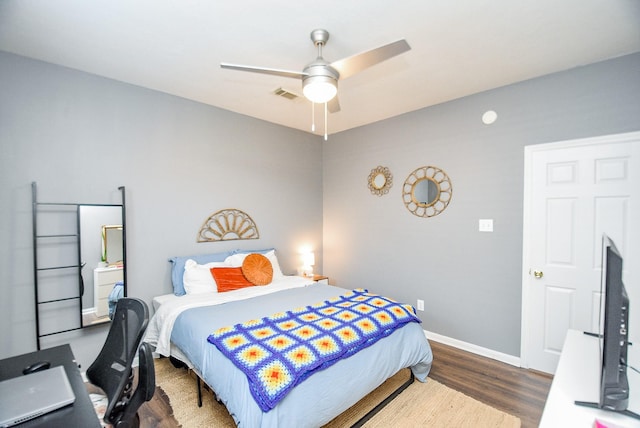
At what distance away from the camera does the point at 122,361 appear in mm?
1424

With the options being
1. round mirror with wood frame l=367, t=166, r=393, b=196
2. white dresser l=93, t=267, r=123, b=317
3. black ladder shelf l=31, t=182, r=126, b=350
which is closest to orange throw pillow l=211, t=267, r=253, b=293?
white dresser l=93, t=267, r=123, b=317

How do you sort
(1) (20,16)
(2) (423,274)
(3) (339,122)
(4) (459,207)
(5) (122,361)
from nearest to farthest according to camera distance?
1. (5) (122,361)
2. (1) (20,16)
3. (4) (459,207)
4. (2) (423,274)
5. (3) (339,122)

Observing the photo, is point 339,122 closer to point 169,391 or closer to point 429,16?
point 429,16

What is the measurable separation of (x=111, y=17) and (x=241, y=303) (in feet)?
7.66

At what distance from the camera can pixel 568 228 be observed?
102 inches

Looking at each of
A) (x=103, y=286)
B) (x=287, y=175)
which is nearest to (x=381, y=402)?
(x=103, y=286)

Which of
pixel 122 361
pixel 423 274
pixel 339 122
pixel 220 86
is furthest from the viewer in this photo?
pixel 339 122

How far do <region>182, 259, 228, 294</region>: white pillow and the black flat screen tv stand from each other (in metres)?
2.91

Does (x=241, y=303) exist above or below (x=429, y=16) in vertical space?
below

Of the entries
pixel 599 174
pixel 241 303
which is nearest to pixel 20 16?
pixel 241 303

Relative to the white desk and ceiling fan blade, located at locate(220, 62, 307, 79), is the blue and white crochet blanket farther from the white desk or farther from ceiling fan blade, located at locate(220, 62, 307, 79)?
ceiling fan blade, located at locate(220, 62, 307, 79)

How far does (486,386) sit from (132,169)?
3.86 meters

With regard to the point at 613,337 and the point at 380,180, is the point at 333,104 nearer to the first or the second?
the point at 380,180

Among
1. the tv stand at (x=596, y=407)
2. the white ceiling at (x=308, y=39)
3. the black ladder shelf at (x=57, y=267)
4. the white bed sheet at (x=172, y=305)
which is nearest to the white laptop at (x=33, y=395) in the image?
the white bed sheet at (x=172, y=305)
